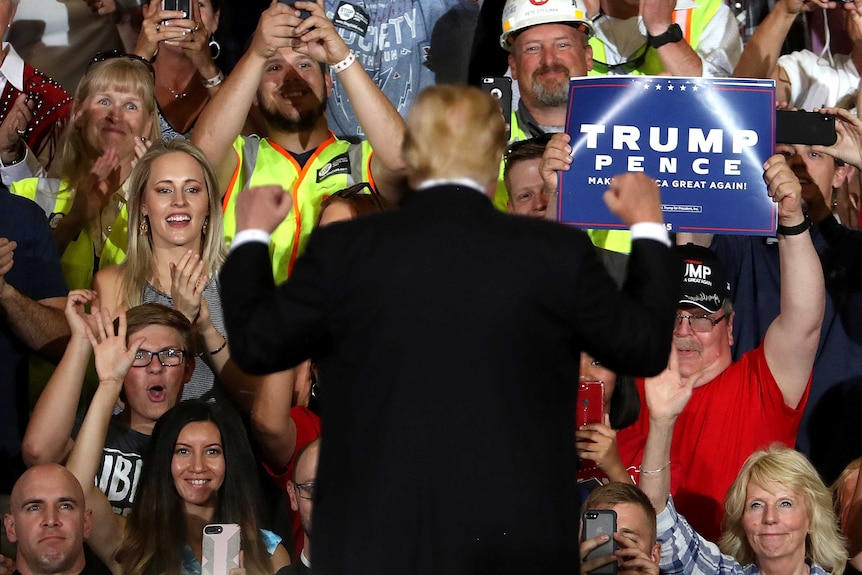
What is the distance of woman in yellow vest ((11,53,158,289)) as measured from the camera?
18.6 feet

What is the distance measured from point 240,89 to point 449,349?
2789mm

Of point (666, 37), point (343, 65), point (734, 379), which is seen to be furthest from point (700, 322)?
point (343, 65)

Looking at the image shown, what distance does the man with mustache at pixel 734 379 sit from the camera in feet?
16.1

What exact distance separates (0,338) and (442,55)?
2.38 meters

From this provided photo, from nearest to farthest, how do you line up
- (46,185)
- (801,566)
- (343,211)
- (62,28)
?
(801,566)
(343,211)
(46,185)
(62,28)

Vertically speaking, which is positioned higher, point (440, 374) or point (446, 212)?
point (446, 212)

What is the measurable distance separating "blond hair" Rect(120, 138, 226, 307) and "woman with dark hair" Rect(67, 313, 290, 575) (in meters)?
0.56

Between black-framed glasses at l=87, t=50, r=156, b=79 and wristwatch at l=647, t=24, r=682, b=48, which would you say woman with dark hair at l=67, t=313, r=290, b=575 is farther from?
Answer: wristwatch at l=647, t=24, r=682, b=48

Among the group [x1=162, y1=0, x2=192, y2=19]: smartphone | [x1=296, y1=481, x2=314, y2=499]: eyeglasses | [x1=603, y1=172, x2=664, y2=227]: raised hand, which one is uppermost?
[x1=162, y1=0, x2=192, y2=19]: smartphone

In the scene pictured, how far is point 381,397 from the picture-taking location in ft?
9.43

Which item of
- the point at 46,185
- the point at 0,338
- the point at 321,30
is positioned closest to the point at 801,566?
the point at 321,30

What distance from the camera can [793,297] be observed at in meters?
4.93

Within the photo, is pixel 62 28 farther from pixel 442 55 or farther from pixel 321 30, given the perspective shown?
pixel 321 30

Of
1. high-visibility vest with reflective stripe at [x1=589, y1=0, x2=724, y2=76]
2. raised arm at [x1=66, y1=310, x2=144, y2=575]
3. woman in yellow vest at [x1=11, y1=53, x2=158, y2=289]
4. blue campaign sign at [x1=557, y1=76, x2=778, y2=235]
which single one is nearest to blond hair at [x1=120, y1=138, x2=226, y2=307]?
woman in yellow vest at [x1=11, y1=53, x2=158, y2=289]
